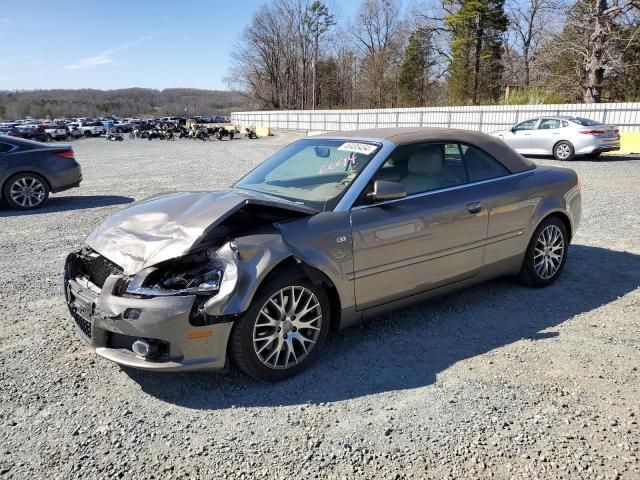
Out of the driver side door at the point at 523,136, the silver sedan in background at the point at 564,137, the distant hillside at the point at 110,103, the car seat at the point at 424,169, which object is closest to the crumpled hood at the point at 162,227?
the car seat at the point at 424,169

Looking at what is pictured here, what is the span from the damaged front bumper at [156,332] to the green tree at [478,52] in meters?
45.3

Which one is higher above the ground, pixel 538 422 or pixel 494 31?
pixel 494 31

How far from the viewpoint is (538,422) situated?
2787mm

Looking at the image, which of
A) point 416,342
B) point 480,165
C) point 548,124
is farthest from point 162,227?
point 548,124

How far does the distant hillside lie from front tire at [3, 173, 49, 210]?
101002 mm

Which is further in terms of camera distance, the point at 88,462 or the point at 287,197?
the point at 287,197

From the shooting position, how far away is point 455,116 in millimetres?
28219

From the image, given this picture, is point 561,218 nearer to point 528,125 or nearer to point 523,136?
point 523,136

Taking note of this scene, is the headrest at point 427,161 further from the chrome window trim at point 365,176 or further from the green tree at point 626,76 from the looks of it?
the green tree at point 626,76

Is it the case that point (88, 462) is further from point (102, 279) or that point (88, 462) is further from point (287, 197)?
point (287, 197)

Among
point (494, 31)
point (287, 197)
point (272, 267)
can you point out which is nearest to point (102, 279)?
point (272, 267)

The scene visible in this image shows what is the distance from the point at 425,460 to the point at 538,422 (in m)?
0.74

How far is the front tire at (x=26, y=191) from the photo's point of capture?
949 cm

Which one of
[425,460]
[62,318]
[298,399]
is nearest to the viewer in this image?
[425,460]
